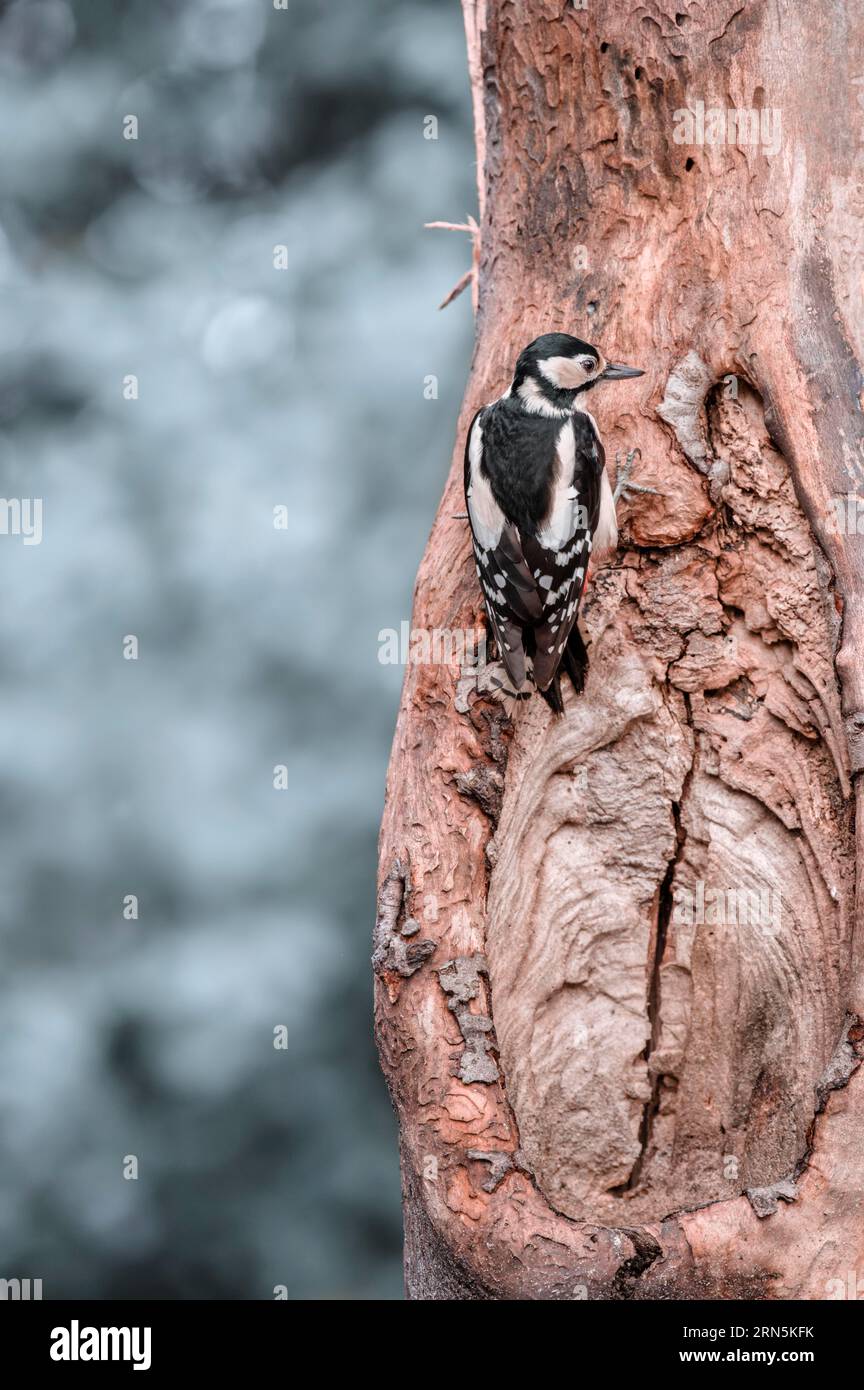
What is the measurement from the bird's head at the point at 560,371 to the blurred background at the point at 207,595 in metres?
1.15

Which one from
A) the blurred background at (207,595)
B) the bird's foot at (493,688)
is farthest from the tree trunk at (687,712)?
the blurred background at (207,595)

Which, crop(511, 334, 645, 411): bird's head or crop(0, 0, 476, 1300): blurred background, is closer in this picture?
crop(511, 334, 645, 411): bird's head

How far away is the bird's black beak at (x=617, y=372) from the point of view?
1963 mm

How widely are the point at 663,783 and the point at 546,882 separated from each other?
265 millimetres

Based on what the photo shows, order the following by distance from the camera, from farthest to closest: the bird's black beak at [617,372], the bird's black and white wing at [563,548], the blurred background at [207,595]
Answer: the blurred background at [207,595]
the bird's black beak at [617,372]
the bird's black and white wing at [563,548]

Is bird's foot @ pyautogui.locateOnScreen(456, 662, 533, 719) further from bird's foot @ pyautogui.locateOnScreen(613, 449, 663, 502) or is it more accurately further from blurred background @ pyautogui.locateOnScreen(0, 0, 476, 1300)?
blurred background @ pyautogui.locateOnScreen(0, 0, 476, 1300)

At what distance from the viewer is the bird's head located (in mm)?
1925

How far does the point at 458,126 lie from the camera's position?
3223 millimetres

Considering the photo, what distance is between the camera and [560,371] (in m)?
1.95

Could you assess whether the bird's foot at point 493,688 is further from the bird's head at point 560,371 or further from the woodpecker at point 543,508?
the bird's head at point 560,371

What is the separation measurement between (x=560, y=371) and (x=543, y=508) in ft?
0.80

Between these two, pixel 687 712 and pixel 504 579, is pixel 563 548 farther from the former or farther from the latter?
pixel 687 712

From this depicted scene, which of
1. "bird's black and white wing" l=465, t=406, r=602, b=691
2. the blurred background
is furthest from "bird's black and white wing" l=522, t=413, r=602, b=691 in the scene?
the blurred background

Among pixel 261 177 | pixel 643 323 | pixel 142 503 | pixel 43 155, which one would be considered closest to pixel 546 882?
pixel 643 323
